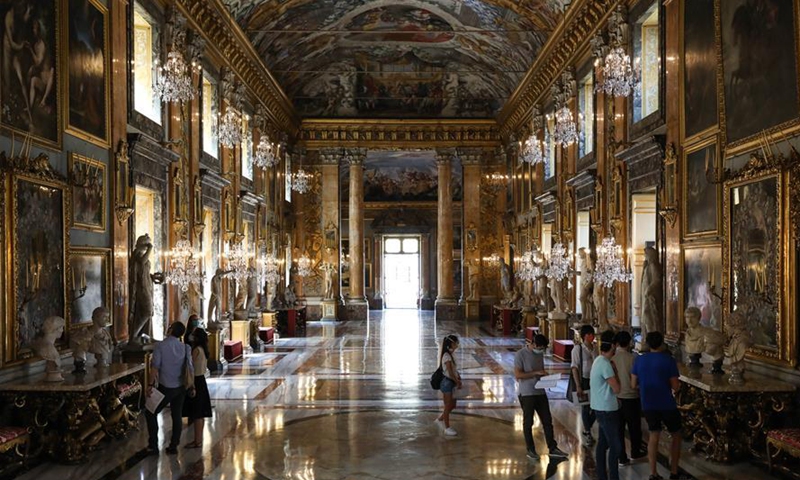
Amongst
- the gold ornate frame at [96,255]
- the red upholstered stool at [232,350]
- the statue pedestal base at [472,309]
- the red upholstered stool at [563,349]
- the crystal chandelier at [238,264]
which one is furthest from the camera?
the statue pedestal base at [472,309]

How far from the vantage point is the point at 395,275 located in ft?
151

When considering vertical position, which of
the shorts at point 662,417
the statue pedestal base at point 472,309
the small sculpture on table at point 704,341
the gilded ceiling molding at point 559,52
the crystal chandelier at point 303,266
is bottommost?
the statue pedestal base at point 472,309

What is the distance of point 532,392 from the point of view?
851cm

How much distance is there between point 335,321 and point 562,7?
16702 millimetres

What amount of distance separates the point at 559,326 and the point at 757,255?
10.0 metres

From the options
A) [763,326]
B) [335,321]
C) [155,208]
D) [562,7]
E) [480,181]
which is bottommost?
[335,321]

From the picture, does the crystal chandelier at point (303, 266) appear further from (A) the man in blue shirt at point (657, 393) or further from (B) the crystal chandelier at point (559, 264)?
(A) the man in blue shirt at point (657, 393)

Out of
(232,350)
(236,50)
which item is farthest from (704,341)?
(236,50)

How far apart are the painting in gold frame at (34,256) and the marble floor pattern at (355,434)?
177 centimetres

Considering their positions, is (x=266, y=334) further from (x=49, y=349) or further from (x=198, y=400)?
(x=49, y=349)

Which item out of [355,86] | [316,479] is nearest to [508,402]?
[316,479]

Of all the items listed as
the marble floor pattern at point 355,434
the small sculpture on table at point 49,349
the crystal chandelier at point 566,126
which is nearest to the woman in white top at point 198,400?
the marble floor pattern at point 355,434

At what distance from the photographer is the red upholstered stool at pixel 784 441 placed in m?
6.92

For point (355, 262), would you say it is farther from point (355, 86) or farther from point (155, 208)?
point (155, 208)
